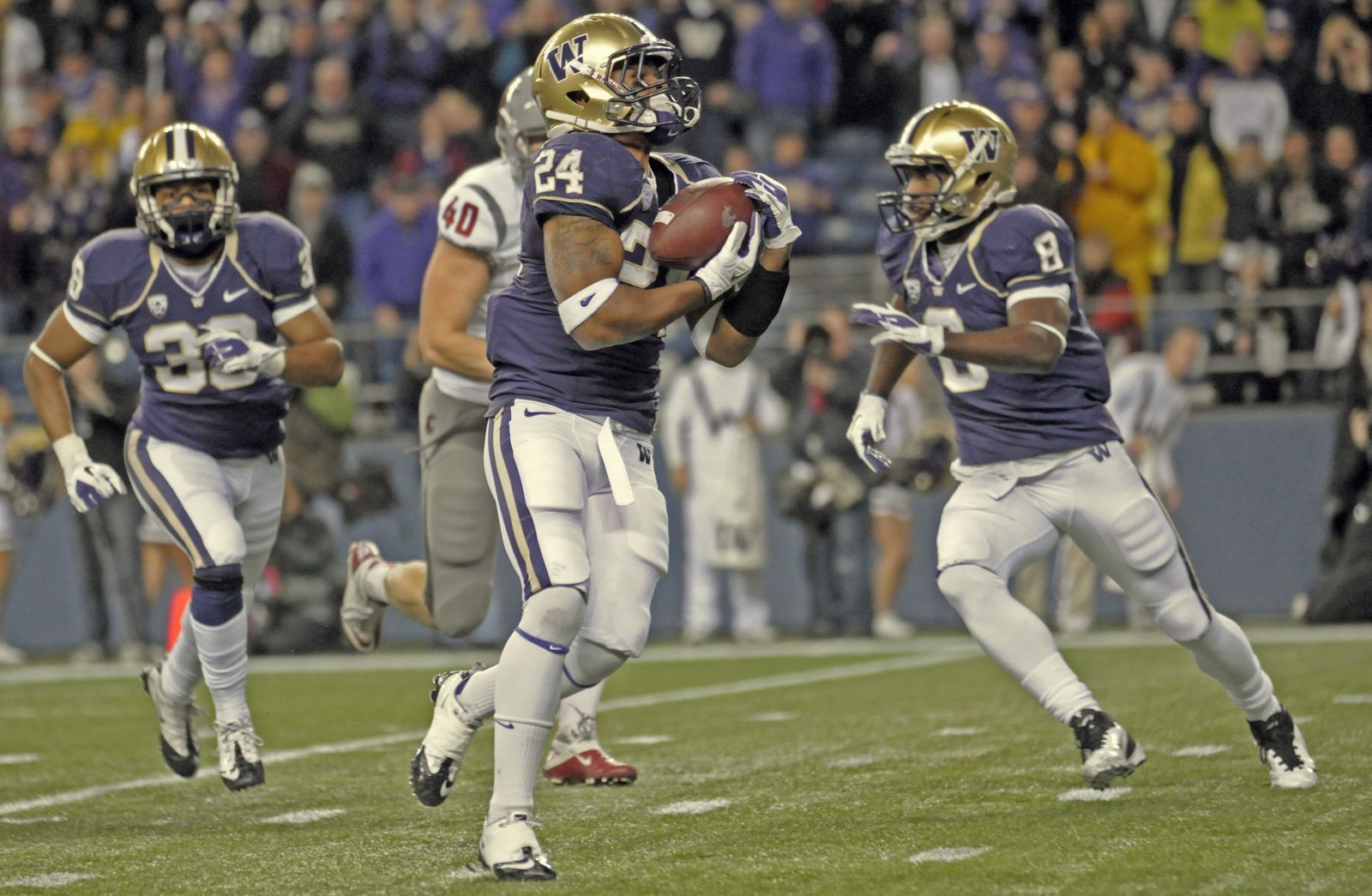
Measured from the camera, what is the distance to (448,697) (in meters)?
4.18

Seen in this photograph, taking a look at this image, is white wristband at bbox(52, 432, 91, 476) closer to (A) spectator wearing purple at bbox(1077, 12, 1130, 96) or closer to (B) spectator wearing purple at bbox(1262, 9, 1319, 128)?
(A) spectator wearing purple at bbox(1077, 12, 1130, 96)

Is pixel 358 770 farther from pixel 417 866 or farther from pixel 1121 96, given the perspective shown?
pixel 1121 96

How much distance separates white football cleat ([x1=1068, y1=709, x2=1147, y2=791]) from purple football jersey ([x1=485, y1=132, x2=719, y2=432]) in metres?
1.16

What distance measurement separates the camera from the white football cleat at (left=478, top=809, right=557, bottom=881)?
12.2 ft

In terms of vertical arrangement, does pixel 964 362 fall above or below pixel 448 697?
above

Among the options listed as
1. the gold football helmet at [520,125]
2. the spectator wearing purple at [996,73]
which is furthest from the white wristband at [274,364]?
the spectator wearing purple at [996,73]

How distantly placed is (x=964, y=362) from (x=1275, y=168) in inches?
238

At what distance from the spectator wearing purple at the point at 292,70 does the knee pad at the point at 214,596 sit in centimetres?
805

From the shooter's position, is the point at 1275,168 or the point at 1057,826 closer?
the point at 1057,826

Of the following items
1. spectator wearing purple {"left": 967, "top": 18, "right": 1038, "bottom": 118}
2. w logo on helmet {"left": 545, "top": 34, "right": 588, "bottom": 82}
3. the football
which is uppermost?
spectator wearing purple {"left": 967, "top": 18, "right": 1038, "bottom": 118}

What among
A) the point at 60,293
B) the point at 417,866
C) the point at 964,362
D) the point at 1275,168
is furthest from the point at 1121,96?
the point at 417,866

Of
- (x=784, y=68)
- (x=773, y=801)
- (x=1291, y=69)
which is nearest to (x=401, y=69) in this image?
(x=784, y=68)

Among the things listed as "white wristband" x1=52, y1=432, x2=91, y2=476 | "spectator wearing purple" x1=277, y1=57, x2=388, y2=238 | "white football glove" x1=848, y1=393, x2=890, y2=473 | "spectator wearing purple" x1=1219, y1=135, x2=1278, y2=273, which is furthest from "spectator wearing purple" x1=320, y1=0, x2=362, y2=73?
"white football glove" x1=848, y1=393, x2=890, y2=473

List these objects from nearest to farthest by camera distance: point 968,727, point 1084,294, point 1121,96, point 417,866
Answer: point 417,866 < point 968,727 < point 1084,294 < point 1121,96
